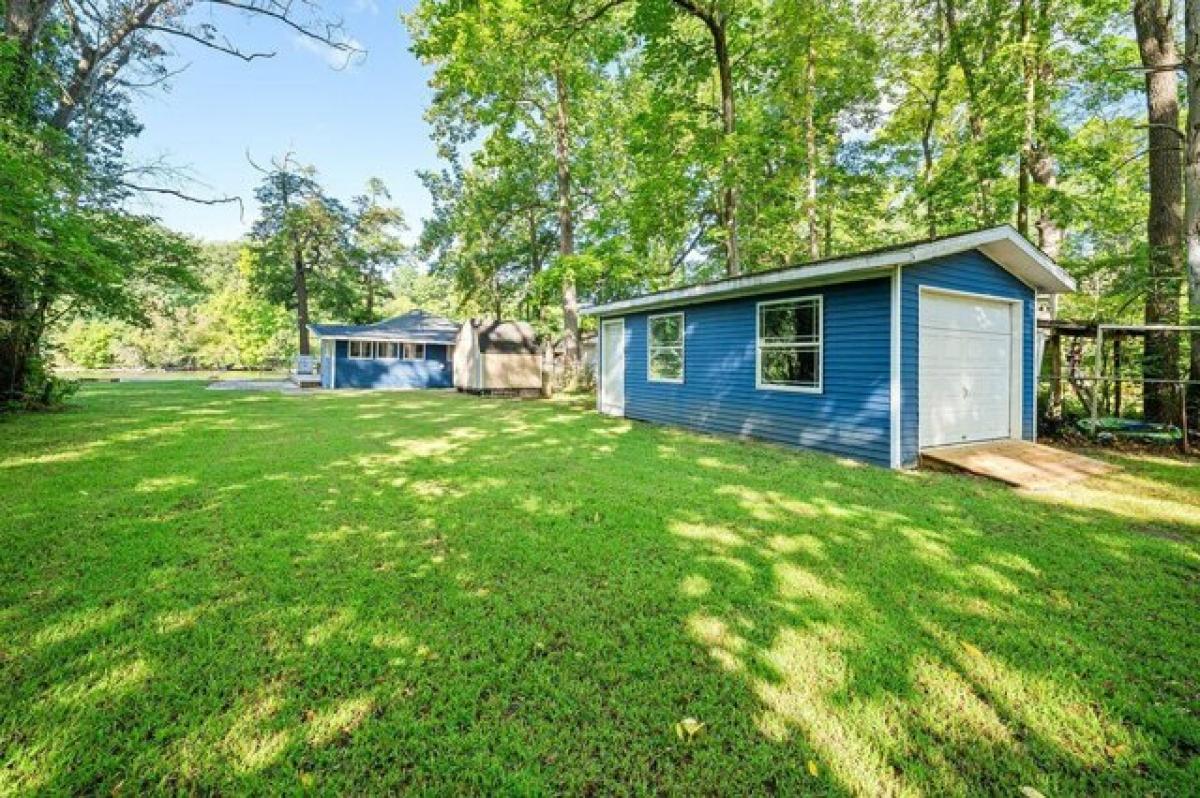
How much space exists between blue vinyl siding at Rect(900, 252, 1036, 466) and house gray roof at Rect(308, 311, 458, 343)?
2065cm


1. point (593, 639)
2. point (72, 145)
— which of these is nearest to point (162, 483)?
point (593, 639)

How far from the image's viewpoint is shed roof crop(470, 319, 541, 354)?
19406 mm

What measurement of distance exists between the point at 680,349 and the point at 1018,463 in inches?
217

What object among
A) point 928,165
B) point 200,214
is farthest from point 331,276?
point 928,165

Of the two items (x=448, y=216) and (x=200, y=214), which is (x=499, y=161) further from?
(x=200, y=214)

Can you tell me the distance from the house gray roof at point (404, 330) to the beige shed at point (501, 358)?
4.04 metres

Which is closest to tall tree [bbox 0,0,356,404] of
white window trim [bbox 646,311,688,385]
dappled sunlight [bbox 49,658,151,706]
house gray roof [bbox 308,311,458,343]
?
dappled sunlight [bbox 49,658,151,706]

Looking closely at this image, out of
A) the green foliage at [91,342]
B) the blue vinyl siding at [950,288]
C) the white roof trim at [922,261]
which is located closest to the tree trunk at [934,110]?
the white roof trim at [922,261]

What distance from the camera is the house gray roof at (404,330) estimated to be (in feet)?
73.3

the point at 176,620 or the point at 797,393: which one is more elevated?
the point at 797,393

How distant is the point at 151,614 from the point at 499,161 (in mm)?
18178

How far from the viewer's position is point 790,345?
779 cm

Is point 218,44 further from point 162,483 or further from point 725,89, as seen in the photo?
point 725,89

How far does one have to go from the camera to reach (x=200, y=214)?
11.0 meters
